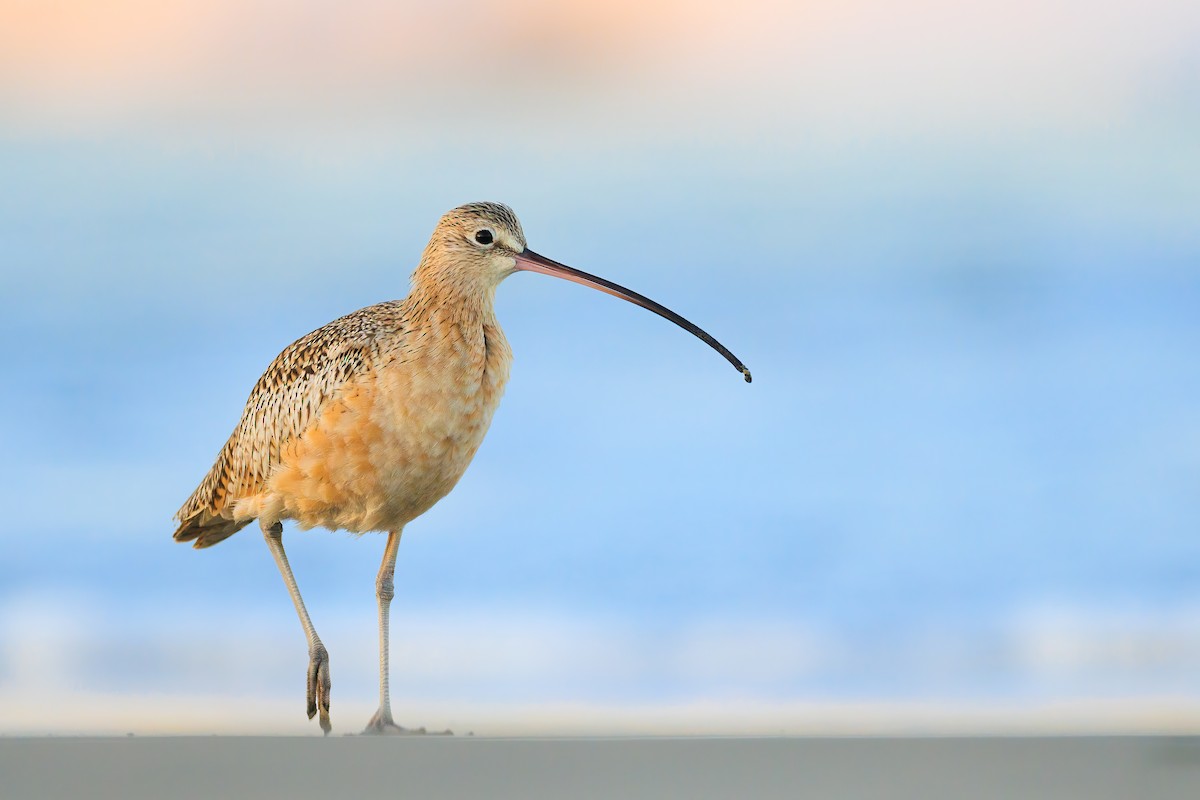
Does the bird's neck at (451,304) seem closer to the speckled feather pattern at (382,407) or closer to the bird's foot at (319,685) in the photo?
the speckled feather pattern at (382,407)

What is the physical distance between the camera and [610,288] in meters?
7.30

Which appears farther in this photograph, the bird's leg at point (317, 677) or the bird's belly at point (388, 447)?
the bird's leg at point (317, 677)

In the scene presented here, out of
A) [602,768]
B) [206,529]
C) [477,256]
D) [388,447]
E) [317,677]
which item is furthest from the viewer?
[206,529]

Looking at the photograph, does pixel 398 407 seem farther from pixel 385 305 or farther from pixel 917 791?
pixel 917 791

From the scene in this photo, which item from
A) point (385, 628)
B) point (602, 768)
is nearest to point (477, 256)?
point (385, 628)

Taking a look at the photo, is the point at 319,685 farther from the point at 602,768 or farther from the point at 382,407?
the point at 602,768

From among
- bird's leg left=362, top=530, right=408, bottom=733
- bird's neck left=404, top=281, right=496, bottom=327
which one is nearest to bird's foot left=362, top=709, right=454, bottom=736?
bird's leg left=362, top=530, right=408, bottom=733

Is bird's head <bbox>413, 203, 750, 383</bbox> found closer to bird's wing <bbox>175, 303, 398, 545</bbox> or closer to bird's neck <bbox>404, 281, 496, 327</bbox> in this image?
bird's neck <bbox>404, 281, 496, 327</bbox>

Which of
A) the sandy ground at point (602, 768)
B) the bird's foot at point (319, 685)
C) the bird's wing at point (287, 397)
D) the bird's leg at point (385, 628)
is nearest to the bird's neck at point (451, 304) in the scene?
the bird's wing at point (287, 397)

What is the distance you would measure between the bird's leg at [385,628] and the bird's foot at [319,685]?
0.78ft

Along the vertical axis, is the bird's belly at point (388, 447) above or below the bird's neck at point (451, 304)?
below

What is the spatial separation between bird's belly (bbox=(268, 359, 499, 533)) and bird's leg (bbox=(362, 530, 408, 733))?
58cm

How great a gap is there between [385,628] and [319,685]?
1.55 ft

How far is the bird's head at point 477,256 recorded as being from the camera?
7.00 m
